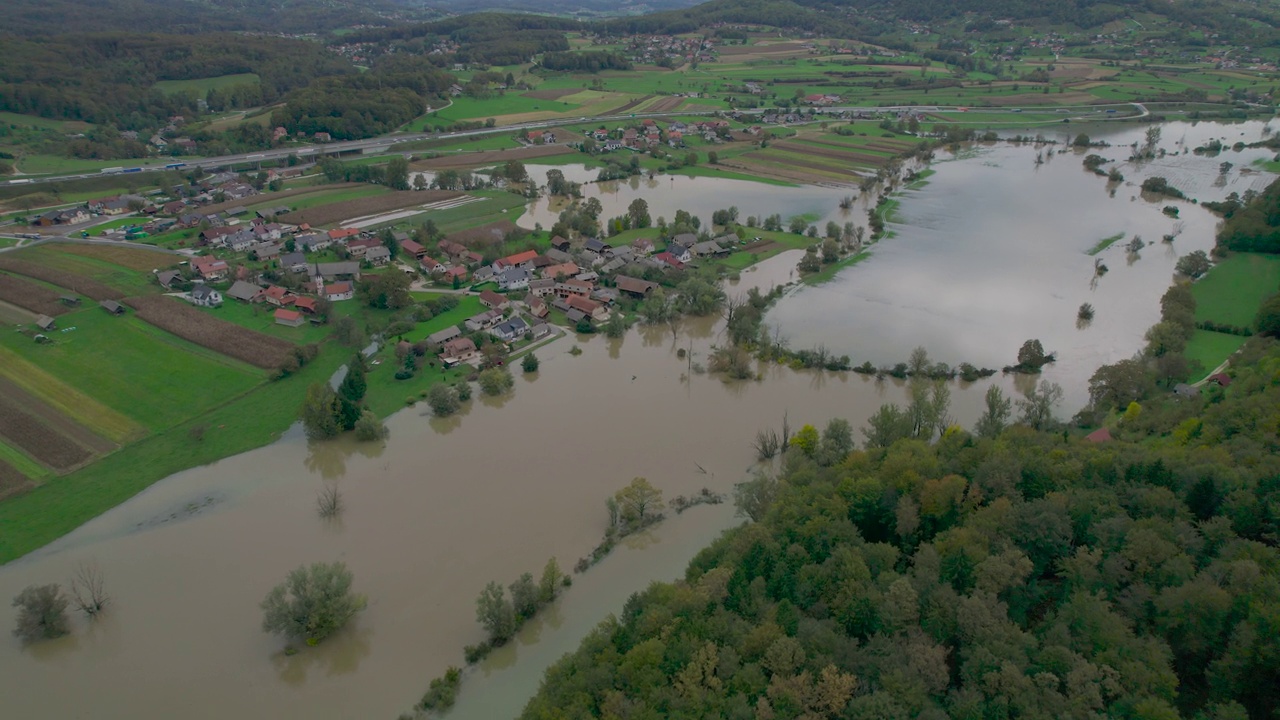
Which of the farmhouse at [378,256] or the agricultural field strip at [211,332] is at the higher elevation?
the farmhouse at [378,256]

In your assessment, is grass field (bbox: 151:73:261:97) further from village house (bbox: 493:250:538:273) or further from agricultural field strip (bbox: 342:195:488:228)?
village house (bbox: 493:250:538:273)

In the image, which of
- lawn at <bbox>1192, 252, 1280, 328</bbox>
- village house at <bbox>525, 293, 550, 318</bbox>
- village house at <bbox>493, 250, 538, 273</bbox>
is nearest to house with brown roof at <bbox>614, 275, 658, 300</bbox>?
village house at <bbox>525, 293, 550, 318</bbox>

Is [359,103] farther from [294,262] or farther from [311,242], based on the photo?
[294,262]

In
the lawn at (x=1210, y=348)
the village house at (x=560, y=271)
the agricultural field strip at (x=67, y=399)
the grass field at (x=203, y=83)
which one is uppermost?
the grass field at (x=203, y=83)

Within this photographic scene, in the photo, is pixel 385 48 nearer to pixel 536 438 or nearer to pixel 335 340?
pixel 335 340

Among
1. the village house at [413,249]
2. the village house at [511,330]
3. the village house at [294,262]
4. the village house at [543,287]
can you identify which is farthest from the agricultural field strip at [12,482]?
the village house at [413,249]

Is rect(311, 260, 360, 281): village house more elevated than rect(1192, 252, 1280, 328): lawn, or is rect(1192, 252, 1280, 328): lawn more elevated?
rect(311, 260, 360, 281): village house

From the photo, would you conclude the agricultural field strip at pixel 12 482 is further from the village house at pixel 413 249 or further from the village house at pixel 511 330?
the village house at pixel 413 249
